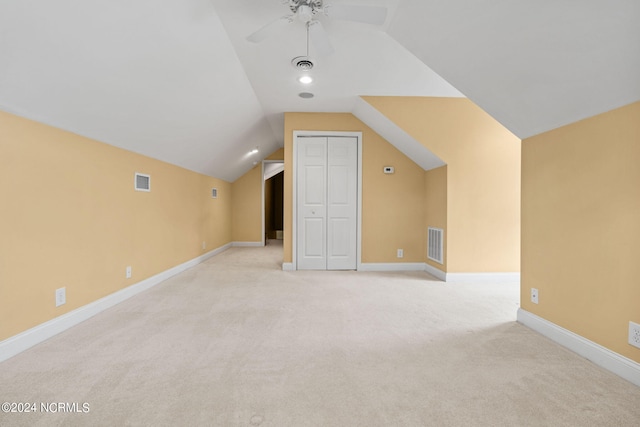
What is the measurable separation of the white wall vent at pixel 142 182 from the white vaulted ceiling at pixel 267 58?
0.28m

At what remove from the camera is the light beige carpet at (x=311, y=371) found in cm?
141

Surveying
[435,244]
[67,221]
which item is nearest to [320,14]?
[67,221]

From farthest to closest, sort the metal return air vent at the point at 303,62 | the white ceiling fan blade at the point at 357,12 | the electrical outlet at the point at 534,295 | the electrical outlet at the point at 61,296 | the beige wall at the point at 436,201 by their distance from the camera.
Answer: the beige wall at the point at 436,201 → the metal return air vent at the point at 303,62 → the electrical outlet at the point at 534,295 → the electrical outlet at the point at 61,296 → the white ceiling fan blade at the point at 357,12

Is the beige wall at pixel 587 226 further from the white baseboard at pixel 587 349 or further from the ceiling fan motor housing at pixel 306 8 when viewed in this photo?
the ceiling fan motor housing at pixel 306 8

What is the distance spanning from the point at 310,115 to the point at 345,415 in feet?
13.7

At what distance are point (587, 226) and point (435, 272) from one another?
2.49 m

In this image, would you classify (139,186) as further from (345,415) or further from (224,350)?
(345,415)

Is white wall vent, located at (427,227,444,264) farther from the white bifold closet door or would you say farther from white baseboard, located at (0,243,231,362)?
white baseboard, located at (0,243,231,362)

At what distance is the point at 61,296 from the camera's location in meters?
2.29

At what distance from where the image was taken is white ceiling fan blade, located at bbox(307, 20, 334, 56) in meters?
2.05

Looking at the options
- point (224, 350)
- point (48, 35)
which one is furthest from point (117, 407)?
point (48, 35)

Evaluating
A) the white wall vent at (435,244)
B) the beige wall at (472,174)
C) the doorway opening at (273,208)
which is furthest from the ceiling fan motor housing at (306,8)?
the doorway opening at (273,208)

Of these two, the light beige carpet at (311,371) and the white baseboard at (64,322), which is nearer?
the light beige carpet at (311,371)

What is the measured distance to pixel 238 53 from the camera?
2926 millimetres
